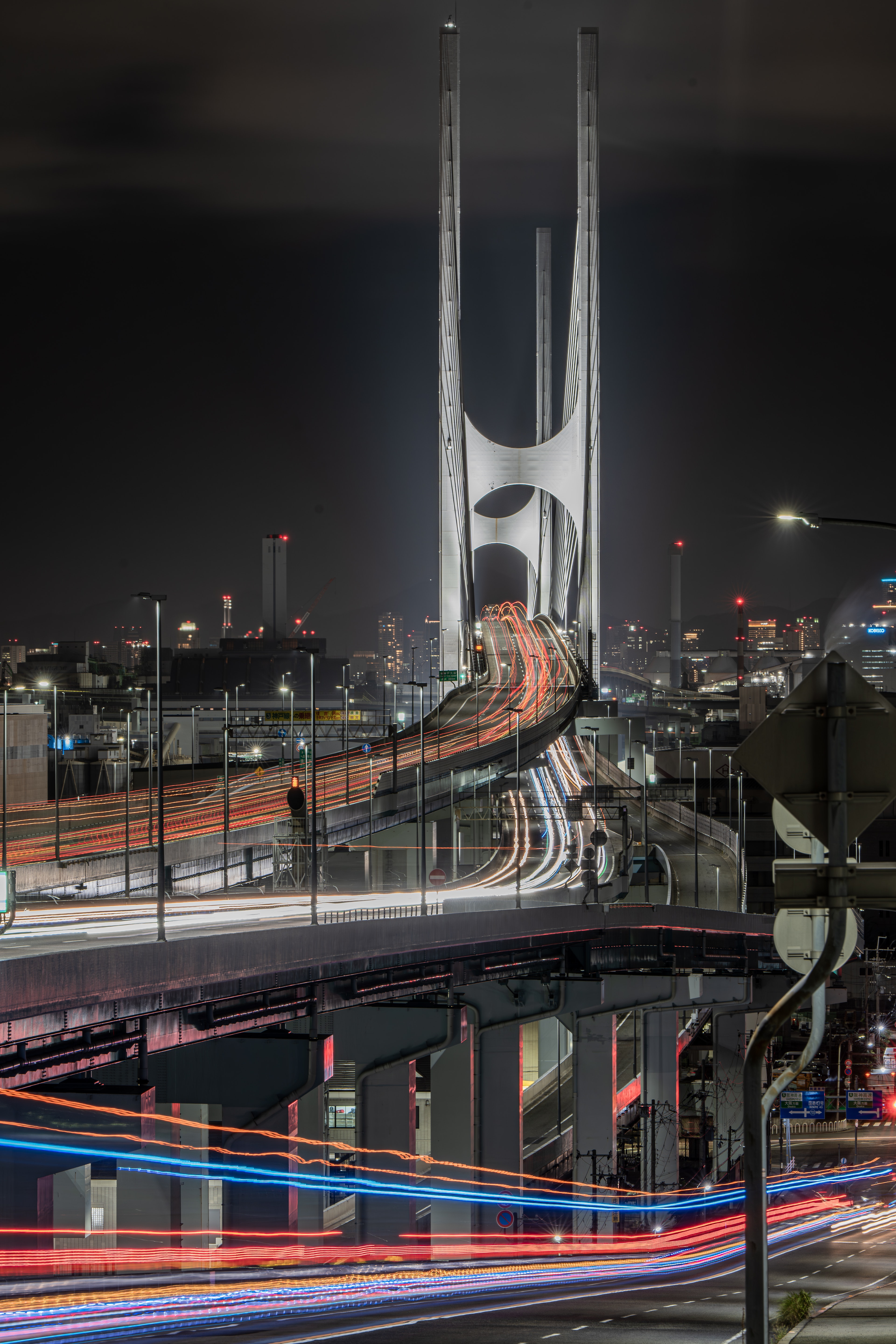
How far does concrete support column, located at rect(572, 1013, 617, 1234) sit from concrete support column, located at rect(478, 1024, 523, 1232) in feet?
6.07

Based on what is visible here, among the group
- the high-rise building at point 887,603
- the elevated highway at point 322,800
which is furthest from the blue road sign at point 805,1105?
the high-rise building at point 887,603

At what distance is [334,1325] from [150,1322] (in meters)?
2.87

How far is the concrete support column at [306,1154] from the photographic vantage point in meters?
32.5

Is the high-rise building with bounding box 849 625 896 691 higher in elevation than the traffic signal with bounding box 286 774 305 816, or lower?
higher

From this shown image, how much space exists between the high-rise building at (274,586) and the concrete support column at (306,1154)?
15243cm

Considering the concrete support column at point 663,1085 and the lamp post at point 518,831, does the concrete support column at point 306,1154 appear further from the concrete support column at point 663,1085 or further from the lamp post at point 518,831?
the concrete support column at point 663,1085

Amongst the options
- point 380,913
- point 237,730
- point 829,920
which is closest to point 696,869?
point 380,913

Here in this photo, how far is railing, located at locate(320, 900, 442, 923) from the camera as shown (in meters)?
28.7

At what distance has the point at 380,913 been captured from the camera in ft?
99.0

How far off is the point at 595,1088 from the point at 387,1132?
6758mm

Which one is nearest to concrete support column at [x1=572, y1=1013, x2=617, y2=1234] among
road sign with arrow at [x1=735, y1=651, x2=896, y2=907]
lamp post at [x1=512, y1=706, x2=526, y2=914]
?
lamp post at [x1=512, y1=706, x2=526, y2=914]

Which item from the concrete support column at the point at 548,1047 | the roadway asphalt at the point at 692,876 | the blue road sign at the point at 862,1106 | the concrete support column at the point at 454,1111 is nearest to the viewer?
the blue road sign at the point at 862,1106

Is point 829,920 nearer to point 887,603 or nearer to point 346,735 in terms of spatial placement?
point 346,735

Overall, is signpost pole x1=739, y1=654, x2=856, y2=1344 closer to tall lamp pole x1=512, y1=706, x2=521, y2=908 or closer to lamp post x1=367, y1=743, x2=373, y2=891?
tall lamp pole x1=512, y1=706, x2=521, y2=908
